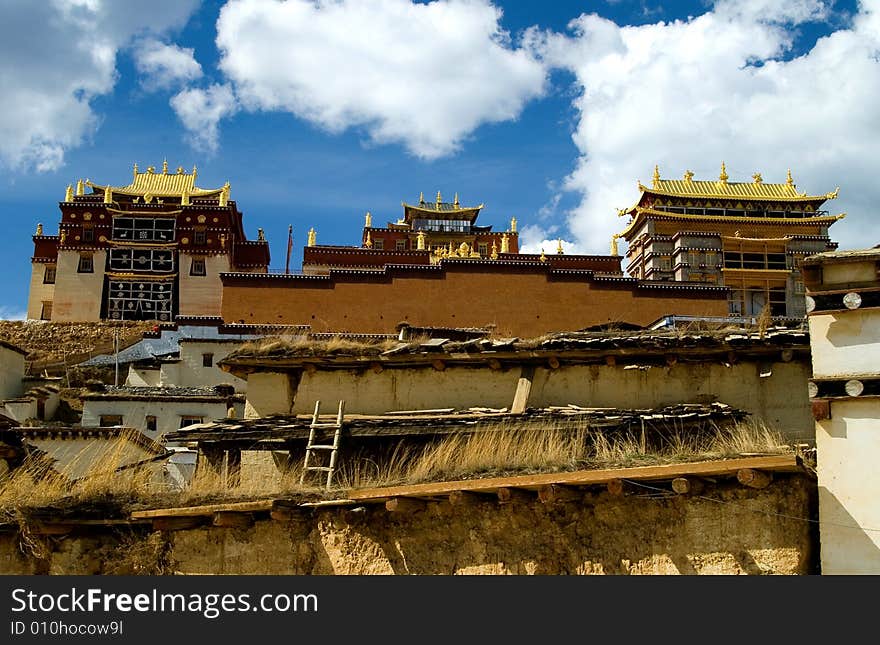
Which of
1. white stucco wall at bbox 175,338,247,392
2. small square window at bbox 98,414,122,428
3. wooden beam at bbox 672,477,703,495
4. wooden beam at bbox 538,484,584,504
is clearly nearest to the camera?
wooden beam at bbox 672,477,703,495

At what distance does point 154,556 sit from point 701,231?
4781cm

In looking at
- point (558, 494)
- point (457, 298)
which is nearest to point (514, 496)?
Answer: point (558, 494)

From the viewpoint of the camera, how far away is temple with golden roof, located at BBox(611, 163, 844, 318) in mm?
53938

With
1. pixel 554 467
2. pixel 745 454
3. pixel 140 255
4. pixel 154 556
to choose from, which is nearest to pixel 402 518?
pixel 554 467

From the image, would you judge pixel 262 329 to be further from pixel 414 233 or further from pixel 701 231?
pixel 701 231

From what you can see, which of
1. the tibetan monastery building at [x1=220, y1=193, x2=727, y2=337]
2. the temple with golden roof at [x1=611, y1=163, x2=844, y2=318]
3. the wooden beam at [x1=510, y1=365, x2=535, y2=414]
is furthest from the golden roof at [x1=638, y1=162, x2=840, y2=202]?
the wooden beam at [x1=510, y1=365, x2=535, y2=414]

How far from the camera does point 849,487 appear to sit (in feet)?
31.2

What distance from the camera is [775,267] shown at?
181 feet

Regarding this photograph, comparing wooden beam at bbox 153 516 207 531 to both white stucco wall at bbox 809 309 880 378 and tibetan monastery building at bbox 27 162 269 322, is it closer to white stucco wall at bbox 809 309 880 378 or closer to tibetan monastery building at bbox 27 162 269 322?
white stucco wall at bbox 809 309 880 378

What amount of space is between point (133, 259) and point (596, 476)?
158 ft

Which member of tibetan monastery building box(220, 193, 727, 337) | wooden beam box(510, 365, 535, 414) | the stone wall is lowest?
the stone wall

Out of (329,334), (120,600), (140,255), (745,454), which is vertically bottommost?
(120,600)

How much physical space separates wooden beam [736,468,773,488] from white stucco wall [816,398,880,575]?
0.51 metres

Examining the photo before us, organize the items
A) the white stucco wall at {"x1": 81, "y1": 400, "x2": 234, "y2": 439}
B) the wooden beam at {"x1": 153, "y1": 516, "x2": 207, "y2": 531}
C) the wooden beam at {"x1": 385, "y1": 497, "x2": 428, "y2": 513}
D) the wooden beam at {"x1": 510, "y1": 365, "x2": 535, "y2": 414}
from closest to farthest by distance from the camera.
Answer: the wooden beam at {"x1": 385, "y1": 497, "x2": 428, "y2": 513} < the wooden beam at {"x1": 153, "y1": 516, "x2": 207, "y2": 531} < the wooden beam at {"x1": 510, "y1": 365, "x2": 535, "y2": 414} < the white stucco wall at {"x1": 81, "y1": 400, "x2": 234, "y2": 439}
